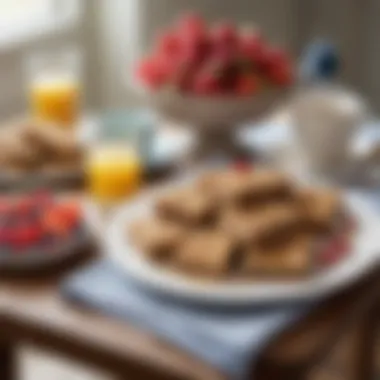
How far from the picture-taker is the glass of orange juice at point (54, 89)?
179cm

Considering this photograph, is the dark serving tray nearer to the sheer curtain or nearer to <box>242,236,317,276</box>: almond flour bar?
<box>242,236,317,276</box>: almond flour bar

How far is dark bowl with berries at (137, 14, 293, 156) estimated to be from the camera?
5.51ft

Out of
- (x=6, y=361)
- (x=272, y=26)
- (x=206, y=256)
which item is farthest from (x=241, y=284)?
(x=272, y=26)

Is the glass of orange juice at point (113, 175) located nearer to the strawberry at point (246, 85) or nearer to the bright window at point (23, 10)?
the strawberry at point (246, 85)

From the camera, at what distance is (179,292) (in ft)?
3.91

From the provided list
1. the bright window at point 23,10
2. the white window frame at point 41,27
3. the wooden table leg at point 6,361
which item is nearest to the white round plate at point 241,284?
the wooden table leg at point 6,361

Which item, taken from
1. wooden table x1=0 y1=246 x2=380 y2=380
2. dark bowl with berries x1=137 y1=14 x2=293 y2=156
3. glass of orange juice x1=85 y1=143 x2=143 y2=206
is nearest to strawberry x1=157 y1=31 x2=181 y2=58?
dark bowl with berries x1=137 y1=14 x2=293 y2=156

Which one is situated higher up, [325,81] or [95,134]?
[325,81]

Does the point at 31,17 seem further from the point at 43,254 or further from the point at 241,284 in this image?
the point at 241,284

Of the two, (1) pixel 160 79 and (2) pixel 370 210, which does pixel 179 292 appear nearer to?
(2) pixel 370 210

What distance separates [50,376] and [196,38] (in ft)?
2.94

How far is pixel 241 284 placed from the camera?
1.21 m

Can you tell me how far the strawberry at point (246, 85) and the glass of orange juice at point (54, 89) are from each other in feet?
0.97

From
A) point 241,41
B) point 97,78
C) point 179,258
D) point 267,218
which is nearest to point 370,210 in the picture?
point 267,218
